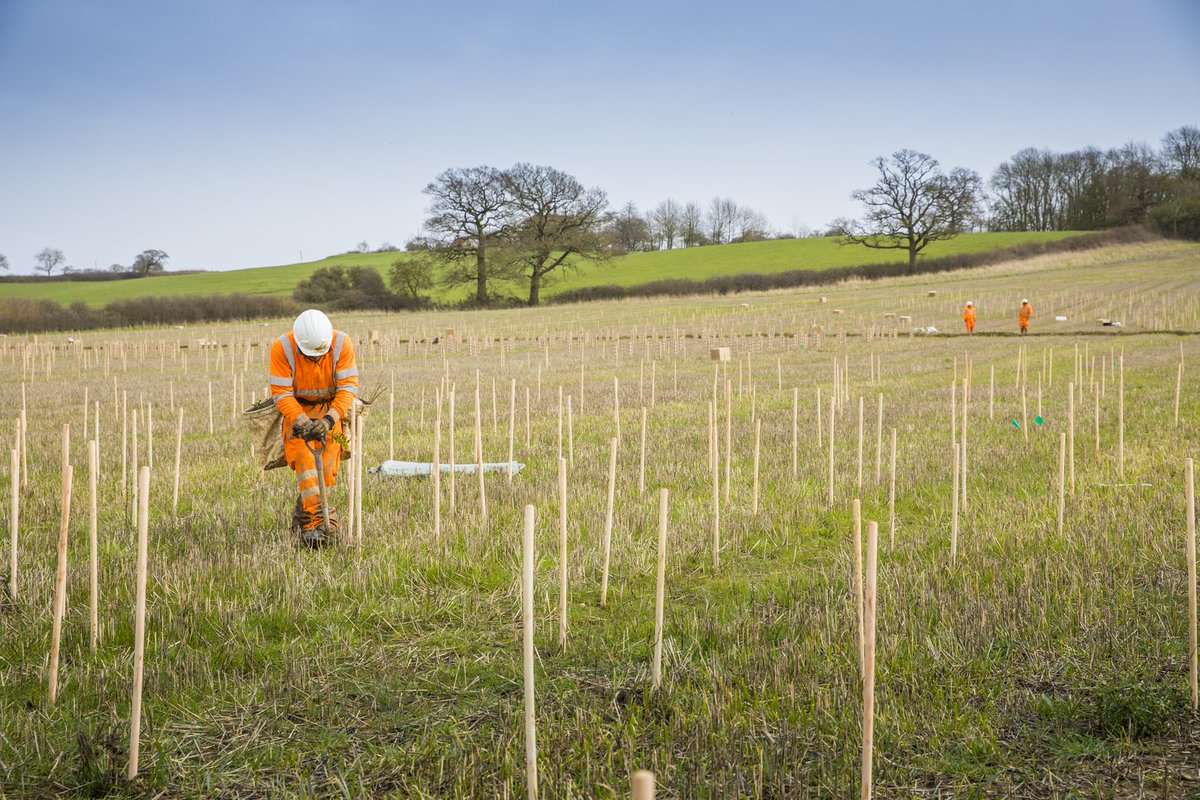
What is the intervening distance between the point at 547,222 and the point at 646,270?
14.4m

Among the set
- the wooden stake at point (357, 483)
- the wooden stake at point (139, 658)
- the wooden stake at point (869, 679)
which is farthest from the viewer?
the wooden stake at point (357, 483)

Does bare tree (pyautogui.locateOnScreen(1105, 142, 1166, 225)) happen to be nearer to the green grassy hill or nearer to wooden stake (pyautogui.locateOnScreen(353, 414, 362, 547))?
the green grassy hill

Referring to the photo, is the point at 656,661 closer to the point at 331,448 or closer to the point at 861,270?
the point at 331,448

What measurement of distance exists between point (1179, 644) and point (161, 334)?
137 ft

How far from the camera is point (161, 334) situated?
127 feet

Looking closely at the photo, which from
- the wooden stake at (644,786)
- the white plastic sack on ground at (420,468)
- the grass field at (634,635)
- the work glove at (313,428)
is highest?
the work glove at (313,428)

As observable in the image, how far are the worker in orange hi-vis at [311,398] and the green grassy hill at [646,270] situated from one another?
55.0m

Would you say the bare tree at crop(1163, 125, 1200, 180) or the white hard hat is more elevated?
the bare tree at crop(1163, 125, 1200, 180)

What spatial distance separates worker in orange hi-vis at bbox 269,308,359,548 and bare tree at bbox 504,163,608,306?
169 ft

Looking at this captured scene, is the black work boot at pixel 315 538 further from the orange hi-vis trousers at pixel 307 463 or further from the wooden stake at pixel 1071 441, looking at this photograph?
the wooden stake at pixel 1071 441

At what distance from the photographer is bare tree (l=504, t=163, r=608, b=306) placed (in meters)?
58.7

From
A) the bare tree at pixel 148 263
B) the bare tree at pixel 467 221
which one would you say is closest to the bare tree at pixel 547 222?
the bare tree at pixel 467 221

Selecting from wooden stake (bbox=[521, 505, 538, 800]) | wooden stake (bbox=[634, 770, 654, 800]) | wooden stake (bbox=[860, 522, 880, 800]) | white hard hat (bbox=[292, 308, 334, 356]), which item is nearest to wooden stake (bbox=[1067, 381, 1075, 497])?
wooden stake (bbox=[860, 522, 880, 800])

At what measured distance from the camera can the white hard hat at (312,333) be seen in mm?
6137
